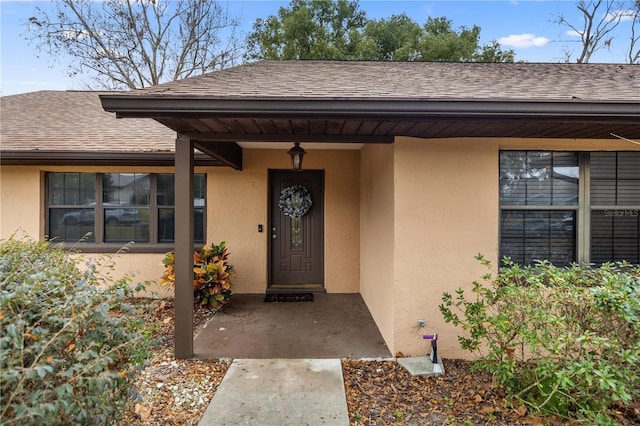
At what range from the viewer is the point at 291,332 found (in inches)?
168

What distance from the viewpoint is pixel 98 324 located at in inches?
70.6

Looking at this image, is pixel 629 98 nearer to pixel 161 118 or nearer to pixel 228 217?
pixel 161 118

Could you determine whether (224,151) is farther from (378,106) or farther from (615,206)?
(615,206)

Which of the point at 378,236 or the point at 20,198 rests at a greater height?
the point at 20,198

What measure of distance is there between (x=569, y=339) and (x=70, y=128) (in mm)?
7713

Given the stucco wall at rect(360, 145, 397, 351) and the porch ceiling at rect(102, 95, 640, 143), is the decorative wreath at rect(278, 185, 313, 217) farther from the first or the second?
the porch ceiling at rect(102, 95, 640, 143)

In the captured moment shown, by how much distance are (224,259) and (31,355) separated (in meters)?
3.95

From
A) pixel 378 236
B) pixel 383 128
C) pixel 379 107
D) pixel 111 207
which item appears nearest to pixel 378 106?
pixel 379 107

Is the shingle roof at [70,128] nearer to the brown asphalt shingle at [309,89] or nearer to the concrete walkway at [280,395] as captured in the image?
the brown asphalt shingle at [309,89]

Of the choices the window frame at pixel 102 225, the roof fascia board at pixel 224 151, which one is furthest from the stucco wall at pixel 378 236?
the window frame at pixel 102 225

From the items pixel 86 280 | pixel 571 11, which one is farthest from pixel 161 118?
pixel 571 11

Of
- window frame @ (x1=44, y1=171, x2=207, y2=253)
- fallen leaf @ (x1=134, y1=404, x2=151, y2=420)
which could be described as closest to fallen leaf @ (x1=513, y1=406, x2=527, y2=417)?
fallen leaf @ (x1=134, y1=404, x2=151, y2=420)

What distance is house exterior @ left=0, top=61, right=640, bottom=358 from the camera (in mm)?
2949

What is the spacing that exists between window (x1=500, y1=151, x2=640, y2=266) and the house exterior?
1cm
